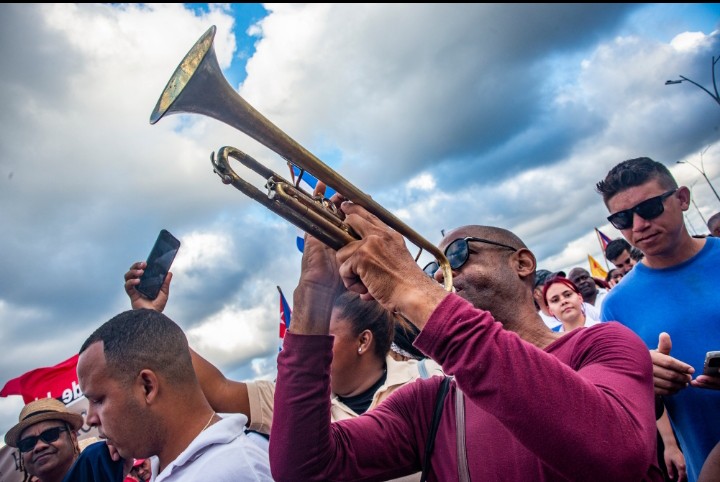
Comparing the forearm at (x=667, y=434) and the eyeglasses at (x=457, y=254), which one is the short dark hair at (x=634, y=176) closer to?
the eyeglasses at (x=457, y=254)

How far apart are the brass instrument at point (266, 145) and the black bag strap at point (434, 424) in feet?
2.84

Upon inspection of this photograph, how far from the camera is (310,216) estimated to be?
1835mm

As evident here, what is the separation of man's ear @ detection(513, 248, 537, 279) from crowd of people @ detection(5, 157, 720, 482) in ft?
0.04

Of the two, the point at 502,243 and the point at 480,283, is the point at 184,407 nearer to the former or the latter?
the point at 480,283

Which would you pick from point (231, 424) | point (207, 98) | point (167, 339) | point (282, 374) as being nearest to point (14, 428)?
point (167, 339)

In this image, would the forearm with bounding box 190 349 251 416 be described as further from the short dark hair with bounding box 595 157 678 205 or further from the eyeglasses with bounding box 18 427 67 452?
the short dark hair with bounding box 595 157 678 205

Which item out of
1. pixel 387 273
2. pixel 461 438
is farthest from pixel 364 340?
pixel 387 273

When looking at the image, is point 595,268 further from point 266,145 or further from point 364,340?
point 266,145

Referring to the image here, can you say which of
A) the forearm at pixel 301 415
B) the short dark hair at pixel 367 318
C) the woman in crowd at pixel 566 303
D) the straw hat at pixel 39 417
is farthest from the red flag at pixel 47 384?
the woman in crowd at pixel 566 303

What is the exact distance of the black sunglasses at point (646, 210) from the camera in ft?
10.00

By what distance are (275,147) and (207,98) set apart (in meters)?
0.35

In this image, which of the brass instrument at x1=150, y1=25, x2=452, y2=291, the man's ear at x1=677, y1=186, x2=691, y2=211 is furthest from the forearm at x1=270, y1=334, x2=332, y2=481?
the man's ear at x1=677, y1=186, x2=691, y2=211

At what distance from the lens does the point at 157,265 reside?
3.62m

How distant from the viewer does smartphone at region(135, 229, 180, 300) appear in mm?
3549
